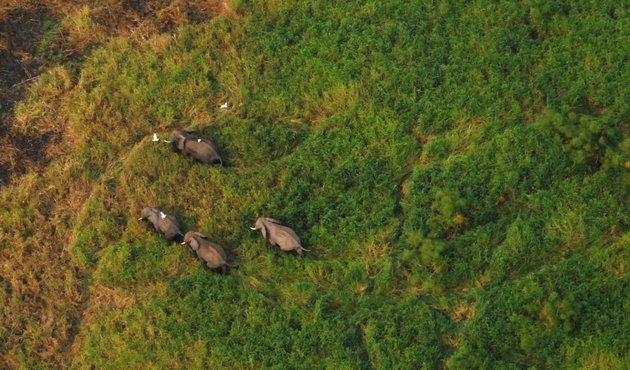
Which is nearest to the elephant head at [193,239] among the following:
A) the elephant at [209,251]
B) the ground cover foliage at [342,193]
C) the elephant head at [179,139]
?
the elephant at [209,251]

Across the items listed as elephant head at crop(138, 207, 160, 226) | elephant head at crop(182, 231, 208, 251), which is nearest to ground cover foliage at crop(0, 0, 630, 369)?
elephant head at crop(138, 207, 160, 226)

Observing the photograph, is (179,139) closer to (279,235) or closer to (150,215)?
(150,215)

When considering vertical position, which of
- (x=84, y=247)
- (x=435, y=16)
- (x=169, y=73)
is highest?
(x=435, y=16)

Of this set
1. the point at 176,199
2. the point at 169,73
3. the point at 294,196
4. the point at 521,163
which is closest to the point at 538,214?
the point at 521,163

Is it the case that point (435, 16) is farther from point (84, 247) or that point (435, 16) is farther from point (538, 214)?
point (84, 247)

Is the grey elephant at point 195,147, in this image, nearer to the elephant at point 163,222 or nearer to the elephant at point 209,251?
the elephant at point 163,222

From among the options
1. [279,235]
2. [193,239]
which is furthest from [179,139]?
[279,235]
